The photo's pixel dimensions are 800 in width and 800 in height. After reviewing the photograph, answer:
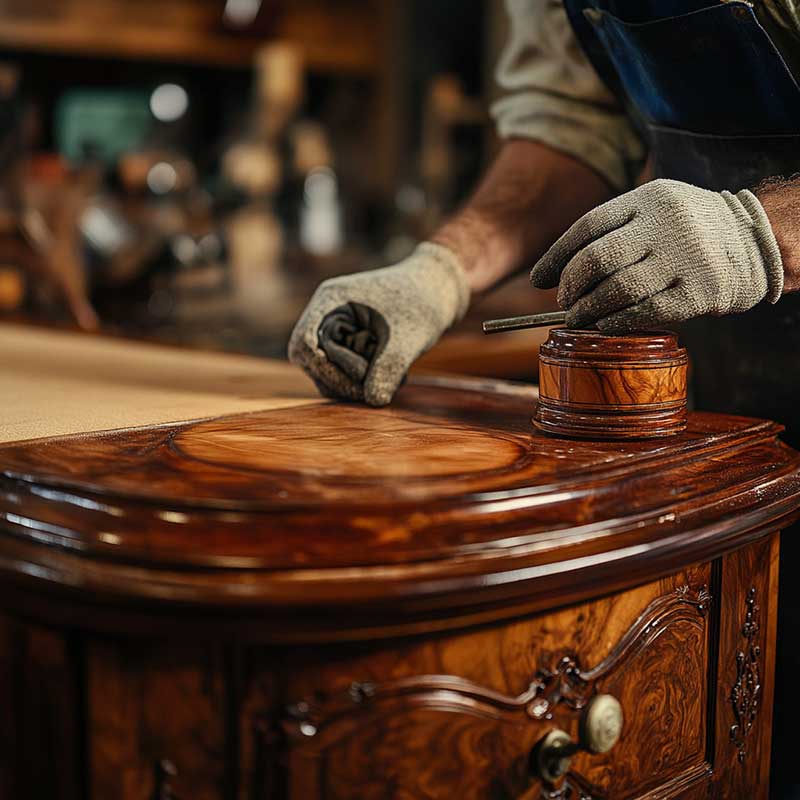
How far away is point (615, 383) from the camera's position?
0.83m

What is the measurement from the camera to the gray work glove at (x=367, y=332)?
3.49ft

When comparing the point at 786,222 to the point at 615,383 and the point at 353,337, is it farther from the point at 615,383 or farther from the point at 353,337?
the point at 353,337

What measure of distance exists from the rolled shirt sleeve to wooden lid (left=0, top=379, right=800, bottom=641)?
0.59m

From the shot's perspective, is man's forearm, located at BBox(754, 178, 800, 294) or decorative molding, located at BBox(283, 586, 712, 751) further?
man's forearm, located at BBox(754, 178, 800, 294)

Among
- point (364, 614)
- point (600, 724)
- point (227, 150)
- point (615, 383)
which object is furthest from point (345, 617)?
point (227, 150)

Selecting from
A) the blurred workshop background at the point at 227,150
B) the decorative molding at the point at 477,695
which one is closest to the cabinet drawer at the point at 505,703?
the decorative molding at the point at 477,695

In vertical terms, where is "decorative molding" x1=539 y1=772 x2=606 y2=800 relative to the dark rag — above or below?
below

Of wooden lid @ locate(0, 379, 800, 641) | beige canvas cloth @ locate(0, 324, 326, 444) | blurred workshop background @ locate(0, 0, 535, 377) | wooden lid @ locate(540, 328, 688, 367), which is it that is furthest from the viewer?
blurred workshop background @ locate(0, 0, 535, 377)

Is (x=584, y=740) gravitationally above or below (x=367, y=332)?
below

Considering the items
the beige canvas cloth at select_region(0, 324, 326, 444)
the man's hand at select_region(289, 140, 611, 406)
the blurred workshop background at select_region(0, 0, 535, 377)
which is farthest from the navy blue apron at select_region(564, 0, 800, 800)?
the blurred workshop background at select_region(0, 0, 535, 377)

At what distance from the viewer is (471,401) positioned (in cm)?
112

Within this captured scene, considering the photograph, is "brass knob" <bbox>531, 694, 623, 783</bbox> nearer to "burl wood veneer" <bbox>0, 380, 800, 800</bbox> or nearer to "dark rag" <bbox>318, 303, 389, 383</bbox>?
"burl wood veneer" <bbox>0, 380, 800, 800</bbox>

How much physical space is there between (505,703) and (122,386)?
0.70 meters

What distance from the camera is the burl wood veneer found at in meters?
0.61
